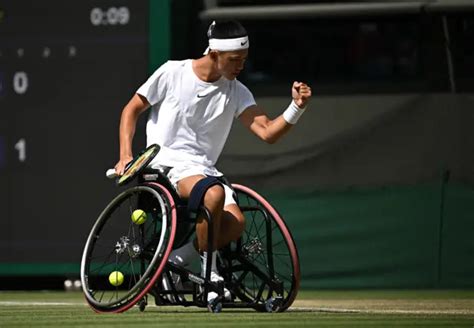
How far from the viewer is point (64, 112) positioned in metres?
10.9

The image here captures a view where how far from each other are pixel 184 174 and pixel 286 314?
886 mm

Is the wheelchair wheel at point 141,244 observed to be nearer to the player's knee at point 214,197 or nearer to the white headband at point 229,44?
the player's knee at point 214,197

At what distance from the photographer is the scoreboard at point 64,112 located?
35.7ft

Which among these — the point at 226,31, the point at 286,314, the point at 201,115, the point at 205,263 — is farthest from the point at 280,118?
the point at 286,314

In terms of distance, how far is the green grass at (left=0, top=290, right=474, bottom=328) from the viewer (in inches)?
261

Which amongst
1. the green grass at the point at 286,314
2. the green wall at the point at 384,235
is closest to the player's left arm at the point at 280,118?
the green grass at the point at 286,314

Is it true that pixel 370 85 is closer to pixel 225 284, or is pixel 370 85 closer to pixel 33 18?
pixel 33 18

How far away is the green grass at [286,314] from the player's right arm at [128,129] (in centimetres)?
77

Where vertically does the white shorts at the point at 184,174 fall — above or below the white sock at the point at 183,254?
above

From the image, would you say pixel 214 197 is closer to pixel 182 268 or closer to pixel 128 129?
pixel 182 268

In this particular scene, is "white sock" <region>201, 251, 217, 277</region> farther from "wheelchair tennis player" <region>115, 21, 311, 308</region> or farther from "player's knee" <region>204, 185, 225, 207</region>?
"player's knee" <region>204, 185, 225, 207</region>

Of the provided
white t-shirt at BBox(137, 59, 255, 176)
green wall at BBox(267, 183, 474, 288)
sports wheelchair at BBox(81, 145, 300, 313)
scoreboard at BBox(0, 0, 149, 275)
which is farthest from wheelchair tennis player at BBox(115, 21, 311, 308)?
green wall at BBox(267, 183, 474, 288)

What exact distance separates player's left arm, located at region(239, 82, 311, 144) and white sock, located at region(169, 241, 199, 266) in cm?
70

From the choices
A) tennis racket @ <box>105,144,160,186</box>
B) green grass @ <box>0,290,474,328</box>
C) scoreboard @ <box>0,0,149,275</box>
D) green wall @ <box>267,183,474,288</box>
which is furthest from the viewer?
scoreboard @ <box>0,0,149,275</box>
